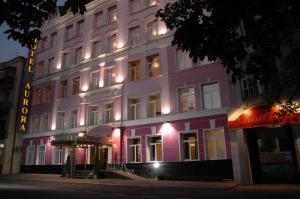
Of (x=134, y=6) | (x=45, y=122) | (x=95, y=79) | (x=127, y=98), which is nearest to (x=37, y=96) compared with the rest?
(x=45, y=122)

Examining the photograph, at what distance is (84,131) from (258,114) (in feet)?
59.3

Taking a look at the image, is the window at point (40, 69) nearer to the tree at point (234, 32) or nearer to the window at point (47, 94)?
the window at point (47, 94)

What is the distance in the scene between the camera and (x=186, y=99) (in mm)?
22875

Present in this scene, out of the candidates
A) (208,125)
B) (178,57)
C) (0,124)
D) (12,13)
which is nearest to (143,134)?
(208,125)

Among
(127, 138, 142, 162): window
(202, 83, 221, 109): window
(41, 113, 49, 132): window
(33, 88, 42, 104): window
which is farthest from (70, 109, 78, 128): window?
(202, 83, 221, 109): window

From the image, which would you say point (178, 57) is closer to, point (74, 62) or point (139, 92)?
point (139, 92)

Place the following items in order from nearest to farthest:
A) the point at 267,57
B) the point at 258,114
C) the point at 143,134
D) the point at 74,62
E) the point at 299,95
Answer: the point at 267,57, the point at 299,95, the point at 258,114, the point at 143,134, the point at 74,62

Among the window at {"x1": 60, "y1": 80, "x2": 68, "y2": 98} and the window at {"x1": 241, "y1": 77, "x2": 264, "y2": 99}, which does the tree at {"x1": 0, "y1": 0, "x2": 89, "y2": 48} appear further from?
the window at {"x1": 60, "y1": 80, "x2": 68, "y2": 98}

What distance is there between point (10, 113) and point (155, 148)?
72.8ft

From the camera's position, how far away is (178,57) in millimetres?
24203

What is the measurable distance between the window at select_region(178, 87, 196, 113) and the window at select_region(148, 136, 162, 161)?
355 centimetres

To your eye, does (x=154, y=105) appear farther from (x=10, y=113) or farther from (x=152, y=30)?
(x=10, y=113)

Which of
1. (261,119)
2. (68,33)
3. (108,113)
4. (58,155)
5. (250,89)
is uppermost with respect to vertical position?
(68,33)

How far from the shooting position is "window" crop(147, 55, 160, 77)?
25.3 m
